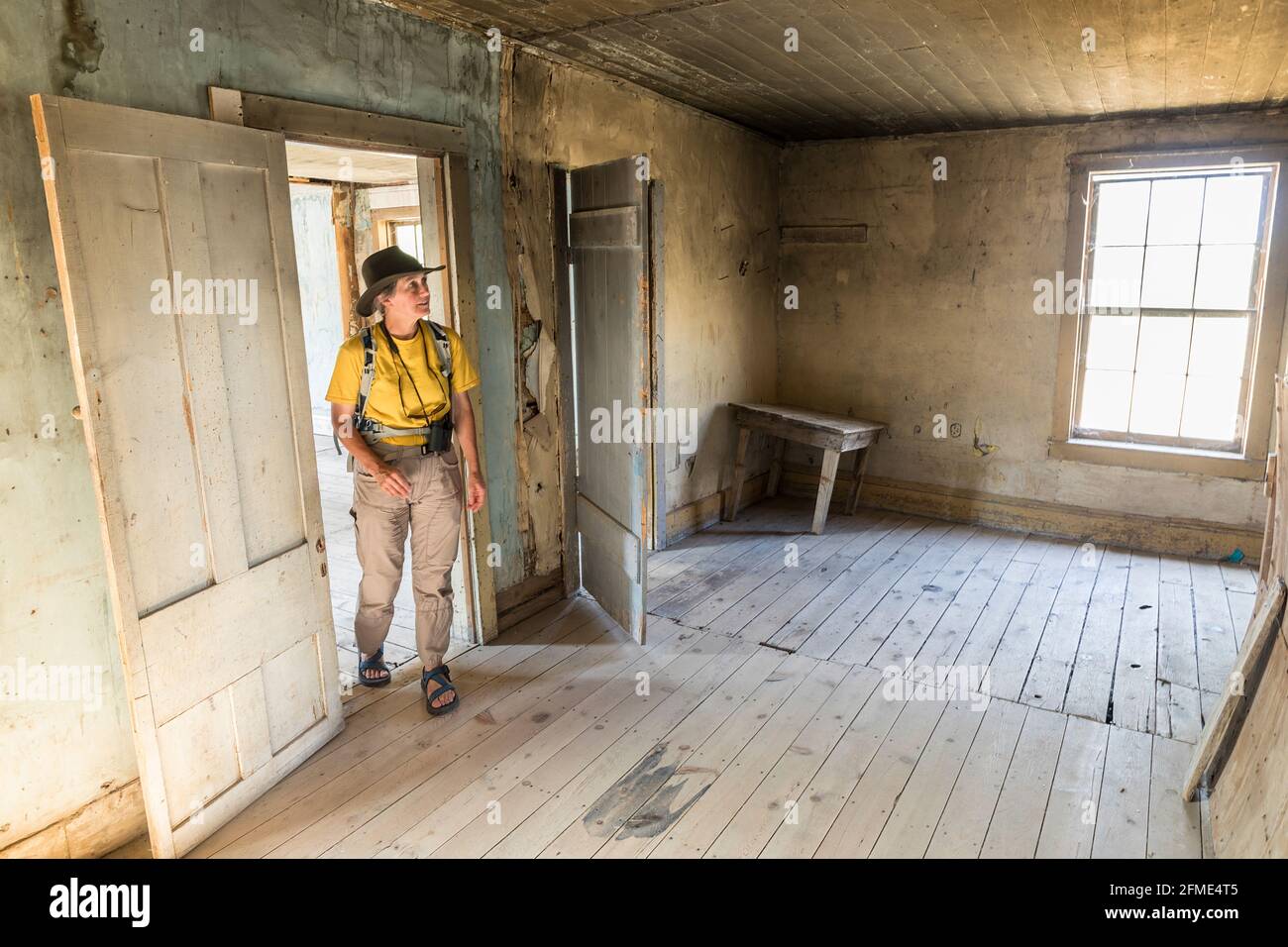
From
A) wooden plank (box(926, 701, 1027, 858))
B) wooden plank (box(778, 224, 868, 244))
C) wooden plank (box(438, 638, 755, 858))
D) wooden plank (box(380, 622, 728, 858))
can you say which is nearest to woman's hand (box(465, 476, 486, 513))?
wooden plank (box(380, 622, 728, 858))

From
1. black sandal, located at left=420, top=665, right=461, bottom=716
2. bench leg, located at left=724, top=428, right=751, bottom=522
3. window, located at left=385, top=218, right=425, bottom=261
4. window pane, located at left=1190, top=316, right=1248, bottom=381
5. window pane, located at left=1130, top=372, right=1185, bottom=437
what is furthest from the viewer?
window, located at left=385, top=218, right=425, bottom=261

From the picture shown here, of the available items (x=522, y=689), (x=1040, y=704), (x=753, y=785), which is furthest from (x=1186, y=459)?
(x=522, y=689)

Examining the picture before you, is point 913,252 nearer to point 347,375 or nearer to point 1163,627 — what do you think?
point 1163,627

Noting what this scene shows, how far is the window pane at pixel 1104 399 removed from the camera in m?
5.34

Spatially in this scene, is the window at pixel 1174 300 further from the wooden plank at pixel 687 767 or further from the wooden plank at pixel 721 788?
the wooden plank at pixel 721 788

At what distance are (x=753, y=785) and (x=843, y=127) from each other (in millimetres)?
4419

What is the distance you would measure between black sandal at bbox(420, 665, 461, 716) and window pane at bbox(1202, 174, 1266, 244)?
4.95 m

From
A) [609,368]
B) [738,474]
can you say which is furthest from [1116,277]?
[609,368]

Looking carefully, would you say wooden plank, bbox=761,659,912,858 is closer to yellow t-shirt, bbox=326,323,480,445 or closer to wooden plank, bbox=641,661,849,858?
wooden plank, bbox=641,661,849,858

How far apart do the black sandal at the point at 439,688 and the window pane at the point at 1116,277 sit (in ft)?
15.0

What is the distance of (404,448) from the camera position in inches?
123

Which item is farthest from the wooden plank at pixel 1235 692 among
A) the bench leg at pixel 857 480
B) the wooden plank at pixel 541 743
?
the bench leg at pixel 857 480

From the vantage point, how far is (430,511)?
3240 mm

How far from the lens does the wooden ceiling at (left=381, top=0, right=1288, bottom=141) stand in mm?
3111
